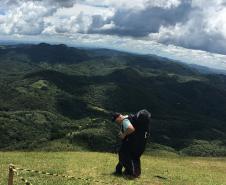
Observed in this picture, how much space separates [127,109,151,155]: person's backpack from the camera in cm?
2308

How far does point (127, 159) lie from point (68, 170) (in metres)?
4.87

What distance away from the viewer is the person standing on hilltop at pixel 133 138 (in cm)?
2275

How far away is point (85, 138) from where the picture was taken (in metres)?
176

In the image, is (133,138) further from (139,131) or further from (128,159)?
(128,159)

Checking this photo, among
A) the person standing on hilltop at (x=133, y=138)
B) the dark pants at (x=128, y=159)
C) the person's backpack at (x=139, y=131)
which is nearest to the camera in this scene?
the person standing on hilltop at (x=133, y=138)

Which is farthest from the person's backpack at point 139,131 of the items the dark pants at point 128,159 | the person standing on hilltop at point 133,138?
the dark pants at point 128,159

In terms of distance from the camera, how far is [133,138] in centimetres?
2353

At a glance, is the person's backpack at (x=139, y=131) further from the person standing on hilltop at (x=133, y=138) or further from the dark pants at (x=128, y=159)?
the dark pants at (x=128, y=159)

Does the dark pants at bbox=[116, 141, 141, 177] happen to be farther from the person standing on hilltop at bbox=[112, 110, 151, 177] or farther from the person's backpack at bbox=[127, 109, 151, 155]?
the person's backpack at bbox=[127, 109, 151, 155]

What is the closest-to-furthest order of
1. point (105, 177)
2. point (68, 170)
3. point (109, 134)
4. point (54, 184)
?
point (54, 184)
point (105, 177)
point (68, 170)
point (109, 134)

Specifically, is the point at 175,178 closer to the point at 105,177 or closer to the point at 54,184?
the point at 105,177

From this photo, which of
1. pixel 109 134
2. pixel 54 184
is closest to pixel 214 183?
pixel 54 184

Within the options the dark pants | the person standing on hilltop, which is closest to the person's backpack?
the person standing on hilltop

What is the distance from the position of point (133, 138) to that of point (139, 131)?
0.51m
